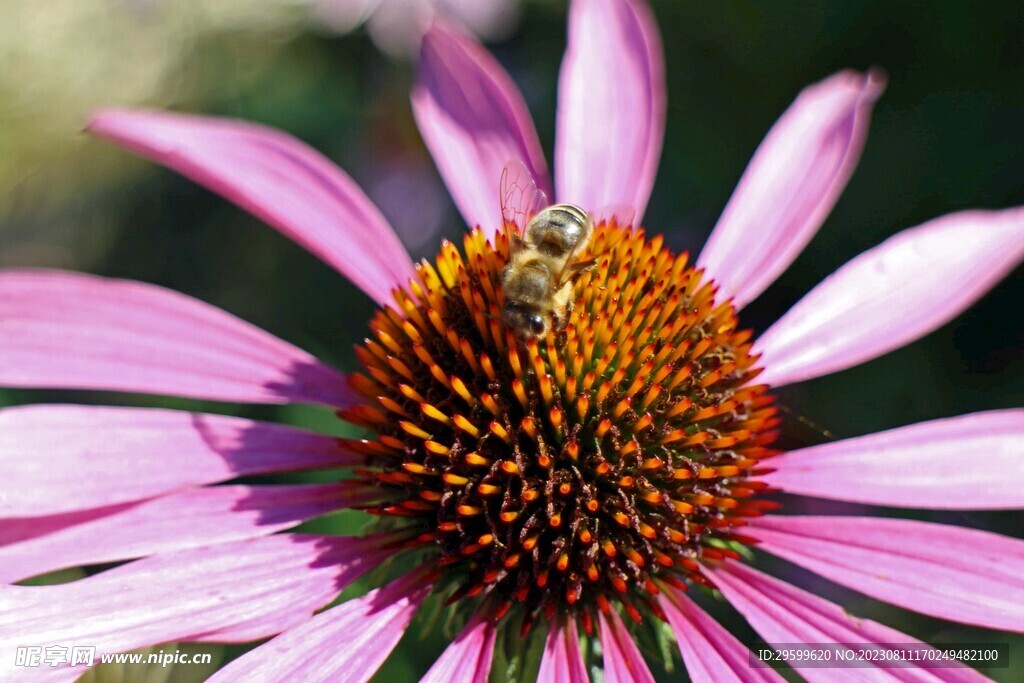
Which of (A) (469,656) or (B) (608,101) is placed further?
(B) (608,101)

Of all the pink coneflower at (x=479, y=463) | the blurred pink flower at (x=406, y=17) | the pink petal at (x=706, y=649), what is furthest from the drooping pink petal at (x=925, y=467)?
the blurred pink flower at (x=406, y=17)

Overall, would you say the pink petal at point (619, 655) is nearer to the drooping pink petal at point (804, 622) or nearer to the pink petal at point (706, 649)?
the pink petal at point (706, 649)

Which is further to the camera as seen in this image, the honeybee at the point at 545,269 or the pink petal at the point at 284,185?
the pink petal at the point at 284,185

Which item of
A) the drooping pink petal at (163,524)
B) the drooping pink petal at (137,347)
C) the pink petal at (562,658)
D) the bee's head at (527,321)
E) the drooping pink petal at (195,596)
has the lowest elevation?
the pink petal at (562,658)

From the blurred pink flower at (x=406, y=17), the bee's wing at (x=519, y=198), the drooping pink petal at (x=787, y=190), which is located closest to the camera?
the bee's wing at (x=519, y=198)

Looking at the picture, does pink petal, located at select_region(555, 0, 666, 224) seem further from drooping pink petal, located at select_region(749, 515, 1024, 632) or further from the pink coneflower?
drooping pink petal, located at select_region(749, 515, 1024, 632)

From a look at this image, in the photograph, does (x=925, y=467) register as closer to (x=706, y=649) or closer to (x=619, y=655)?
(x=706, y=649)

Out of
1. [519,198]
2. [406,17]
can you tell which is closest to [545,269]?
[519,198]
